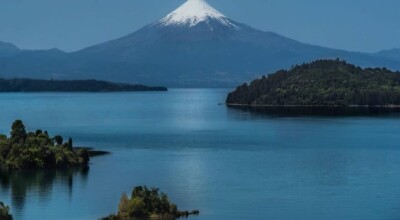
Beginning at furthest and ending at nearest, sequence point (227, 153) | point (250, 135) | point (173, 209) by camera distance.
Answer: point (250, 135) → point (227, 153) → point (173, 209)

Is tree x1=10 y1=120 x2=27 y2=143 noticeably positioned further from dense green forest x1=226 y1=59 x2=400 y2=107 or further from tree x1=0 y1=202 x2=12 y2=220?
dense green forest x1=226 y1=59 x2=400 y2=107

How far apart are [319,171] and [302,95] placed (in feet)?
197

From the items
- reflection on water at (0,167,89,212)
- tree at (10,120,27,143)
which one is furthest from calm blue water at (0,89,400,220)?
tree at (10,120,27,143)

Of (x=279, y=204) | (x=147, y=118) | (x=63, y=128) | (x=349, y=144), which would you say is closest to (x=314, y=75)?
(x=147, y=118)

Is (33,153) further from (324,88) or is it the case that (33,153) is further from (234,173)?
(324,88)

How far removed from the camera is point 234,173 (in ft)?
128

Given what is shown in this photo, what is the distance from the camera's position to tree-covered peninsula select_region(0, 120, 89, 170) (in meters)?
39.3

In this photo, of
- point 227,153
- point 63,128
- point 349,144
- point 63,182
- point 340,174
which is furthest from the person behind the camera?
point 63,128

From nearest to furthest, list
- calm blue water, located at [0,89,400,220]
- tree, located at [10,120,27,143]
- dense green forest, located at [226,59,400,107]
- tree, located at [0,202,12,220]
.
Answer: tree, located at [0,202,12,220]
calm blue water, located at [0,89,400,220]
tree, located at [10,120,27,143]
dense green forest, located at [226,59,400,107]

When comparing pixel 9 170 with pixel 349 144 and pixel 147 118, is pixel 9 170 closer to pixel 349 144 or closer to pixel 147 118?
pixel 349 144

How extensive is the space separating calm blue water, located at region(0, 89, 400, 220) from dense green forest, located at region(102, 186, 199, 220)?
90cm

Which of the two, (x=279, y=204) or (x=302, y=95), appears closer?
(x=279, y=204)

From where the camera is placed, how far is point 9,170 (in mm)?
38719

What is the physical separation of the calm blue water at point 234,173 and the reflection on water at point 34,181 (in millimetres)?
37
